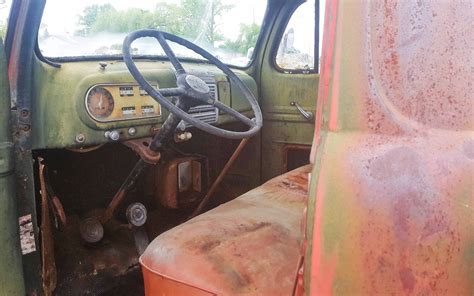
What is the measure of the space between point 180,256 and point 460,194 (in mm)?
876

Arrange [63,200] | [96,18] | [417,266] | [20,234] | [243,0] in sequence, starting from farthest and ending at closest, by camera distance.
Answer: [243,0] < [63,200] < [96,18] < [20,234] < [417,266]

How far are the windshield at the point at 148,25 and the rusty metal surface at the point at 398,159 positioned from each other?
140 cm

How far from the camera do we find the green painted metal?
1.50 meters

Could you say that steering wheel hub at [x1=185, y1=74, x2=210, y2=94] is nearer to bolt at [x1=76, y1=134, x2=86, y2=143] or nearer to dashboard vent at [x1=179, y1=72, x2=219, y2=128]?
dashboard vent at [x1=179, y1=72, x2=219, y2=128]

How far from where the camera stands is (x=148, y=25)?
7.45 ft

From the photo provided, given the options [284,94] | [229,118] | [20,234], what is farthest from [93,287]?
[284,94]

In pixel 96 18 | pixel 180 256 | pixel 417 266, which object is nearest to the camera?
pixel 417 266

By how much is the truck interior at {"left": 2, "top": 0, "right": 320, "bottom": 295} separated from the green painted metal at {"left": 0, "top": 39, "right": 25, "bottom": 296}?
2.8 inches

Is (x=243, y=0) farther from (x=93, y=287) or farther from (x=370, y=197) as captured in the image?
(x=370, y=197)

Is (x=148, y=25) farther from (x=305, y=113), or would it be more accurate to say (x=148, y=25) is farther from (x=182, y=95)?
(x=305, y=113)

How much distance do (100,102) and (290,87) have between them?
4.50 feet

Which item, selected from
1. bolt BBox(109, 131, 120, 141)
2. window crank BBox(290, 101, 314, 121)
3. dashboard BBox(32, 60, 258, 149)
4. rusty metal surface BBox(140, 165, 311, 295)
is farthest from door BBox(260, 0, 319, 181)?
bolt BBox(109, 131, 120, 141)

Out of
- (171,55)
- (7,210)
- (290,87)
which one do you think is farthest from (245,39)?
(7,210)

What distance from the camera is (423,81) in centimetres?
82
